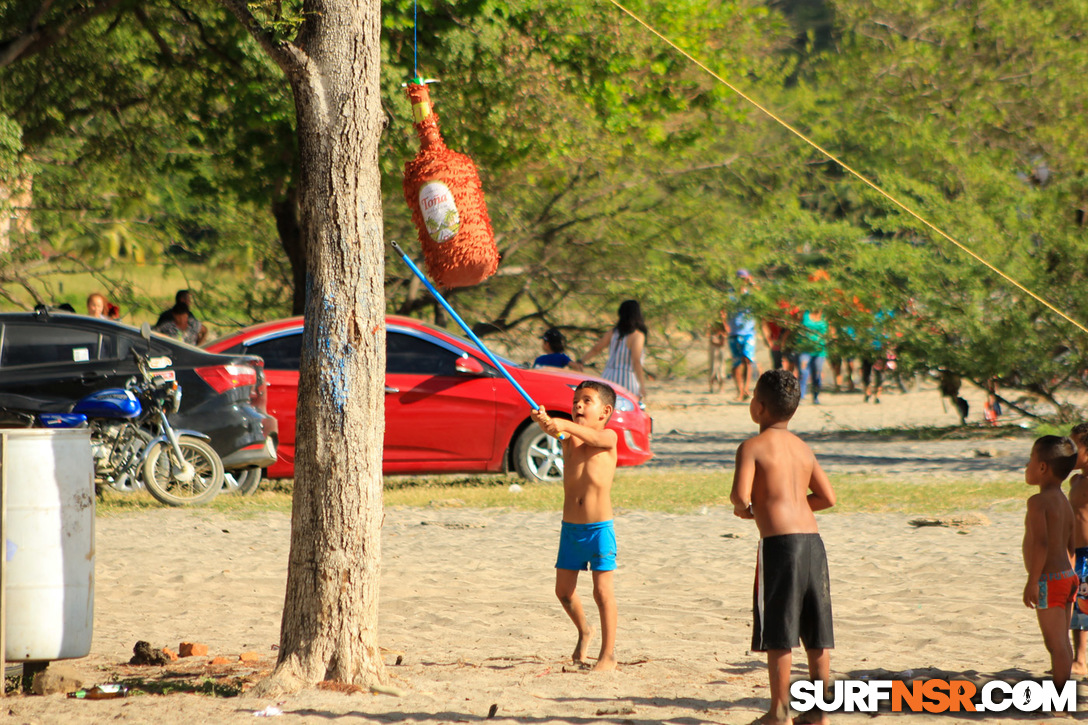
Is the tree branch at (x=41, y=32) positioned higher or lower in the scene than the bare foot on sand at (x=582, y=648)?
higher

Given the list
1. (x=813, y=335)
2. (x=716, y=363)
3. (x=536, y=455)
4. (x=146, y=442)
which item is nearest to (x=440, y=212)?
(x=146, y=442)

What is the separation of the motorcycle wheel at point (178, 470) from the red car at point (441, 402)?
36.7 inches

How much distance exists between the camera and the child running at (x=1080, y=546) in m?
5.11

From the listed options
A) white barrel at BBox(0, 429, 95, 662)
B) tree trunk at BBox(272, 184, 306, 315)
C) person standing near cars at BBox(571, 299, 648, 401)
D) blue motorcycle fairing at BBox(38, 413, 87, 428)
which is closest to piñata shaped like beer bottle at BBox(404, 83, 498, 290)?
white barrel at BBox(0, 429, 95, 662)

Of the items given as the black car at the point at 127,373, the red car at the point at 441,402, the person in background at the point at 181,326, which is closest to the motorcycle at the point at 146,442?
the black car at the point at 127,373

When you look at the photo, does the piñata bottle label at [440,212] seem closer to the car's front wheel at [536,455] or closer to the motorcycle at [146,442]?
the motorcycle at [146,442]

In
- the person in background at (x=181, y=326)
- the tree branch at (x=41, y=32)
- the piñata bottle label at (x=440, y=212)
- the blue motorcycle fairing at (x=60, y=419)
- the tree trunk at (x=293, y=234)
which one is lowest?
the blue motorcycle fairing at (x=60, y=419)

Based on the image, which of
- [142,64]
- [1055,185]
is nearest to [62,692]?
[142,64]

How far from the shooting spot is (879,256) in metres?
15.7

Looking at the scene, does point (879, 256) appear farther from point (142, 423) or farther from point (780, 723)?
point (780, 723)

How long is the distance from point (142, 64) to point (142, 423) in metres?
7.01

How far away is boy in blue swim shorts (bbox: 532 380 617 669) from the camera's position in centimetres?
541

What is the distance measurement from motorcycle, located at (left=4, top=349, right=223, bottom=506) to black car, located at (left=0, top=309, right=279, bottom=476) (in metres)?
0.13

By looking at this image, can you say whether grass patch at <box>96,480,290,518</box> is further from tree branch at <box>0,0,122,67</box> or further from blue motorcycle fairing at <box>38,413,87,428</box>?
tree branch at <box>0,0,122,67</box>
